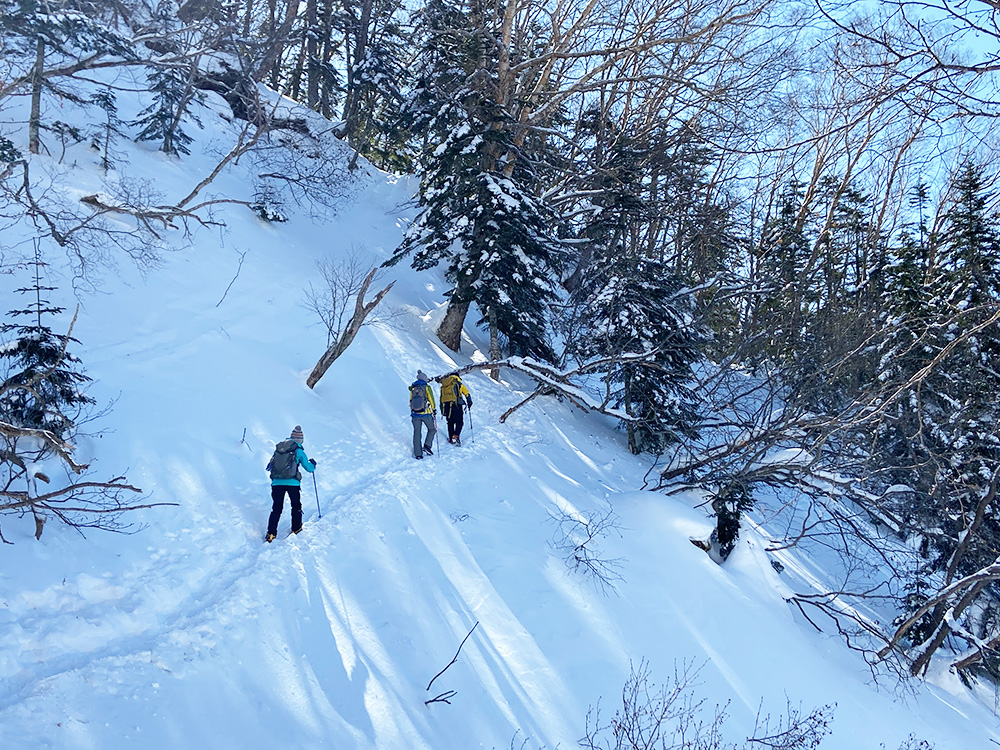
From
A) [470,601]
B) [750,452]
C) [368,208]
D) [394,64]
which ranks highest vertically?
[394,64]

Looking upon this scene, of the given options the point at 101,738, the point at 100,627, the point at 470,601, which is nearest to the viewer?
the point at 101,738

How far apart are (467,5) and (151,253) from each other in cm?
1157

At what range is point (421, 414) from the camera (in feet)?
34.1

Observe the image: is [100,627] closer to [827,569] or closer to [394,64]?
[827,569]

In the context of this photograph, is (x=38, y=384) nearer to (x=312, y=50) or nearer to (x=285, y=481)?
(x=285, y=481)

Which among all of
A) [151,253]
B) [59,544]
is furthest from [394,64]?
[59,544]

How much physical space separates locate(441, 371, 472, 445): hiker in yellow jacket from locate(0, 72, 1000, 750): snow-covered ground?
15.8 inches

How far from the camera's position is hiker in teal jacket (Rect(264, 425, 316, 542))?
277 inches

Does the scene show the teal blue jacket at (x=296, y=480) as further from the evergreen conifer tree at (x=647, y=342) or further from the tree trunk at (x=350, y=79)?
the tree trunk at (x=350, y=79)

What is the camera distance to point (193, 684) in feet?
15.9

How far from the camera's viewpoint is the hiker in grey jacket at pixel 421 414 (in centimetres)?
1032

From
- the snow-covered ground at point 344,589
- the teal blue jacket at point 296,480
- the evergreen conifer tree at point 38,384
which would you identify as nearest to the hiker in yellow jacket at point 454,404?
the snow-covered ground at point 344,589

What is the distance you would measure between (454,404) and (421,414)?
1.27 m

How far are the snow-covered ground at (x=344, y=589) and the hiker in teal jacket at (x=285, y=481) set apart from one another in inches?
9.7
